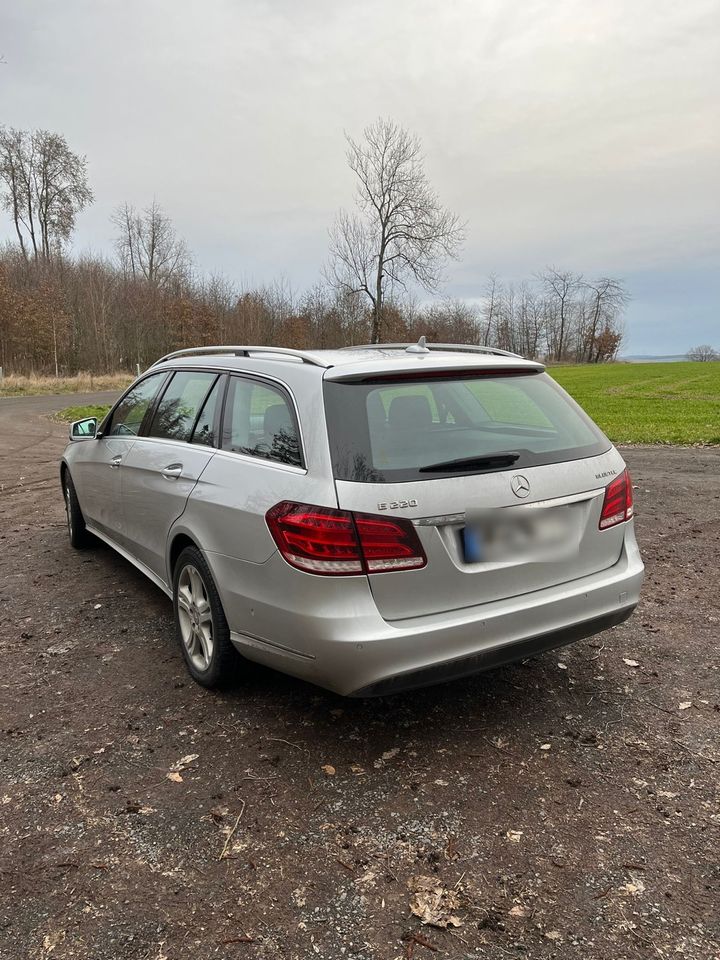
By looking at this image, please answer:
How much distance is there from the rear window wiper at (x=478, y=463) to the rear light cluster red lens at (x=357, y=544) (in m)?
0.29

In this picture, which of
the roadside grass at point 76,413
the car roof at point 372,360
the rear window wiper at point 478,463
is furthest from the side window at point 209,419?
the roadside grass at point 76,413

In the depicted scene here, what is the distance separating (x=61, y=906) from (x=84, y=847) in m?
0.27

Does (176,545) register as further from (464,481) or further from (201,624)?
(464,481)

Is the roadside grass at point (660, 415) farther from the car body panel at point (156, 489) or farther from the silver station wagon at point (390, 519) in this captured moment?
the car body panel at point (156, 489)

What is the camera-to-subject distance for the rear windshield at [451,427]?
9.18 feet

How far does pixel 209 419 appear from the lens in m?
3.77

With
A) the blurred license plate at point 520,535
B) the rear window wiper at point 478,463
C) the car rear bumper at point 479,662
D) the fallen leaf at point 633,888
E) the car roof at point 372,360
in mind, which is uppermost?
the car roof at point 372,360

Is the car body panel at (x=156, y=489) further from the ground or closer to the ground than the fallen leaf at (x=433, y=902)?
further from the ground

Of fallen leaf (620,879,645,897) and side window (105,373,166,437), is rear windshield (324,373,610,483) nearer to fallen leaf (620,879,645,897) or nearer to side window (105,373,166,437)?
fallen leaf (620,879,645,897)

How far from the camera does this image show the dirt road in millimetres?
2078

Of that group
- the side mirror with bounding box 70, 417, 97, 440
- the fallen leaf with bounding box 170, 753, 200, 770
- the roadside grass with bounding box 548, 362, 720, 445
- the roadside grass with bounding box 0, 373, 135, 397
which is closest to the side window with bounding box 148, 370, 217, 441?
the side mirror with bounding box 70, 417, 97, 440

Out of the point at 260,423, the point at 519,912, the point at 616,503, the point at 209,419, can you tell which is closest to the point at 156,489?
the point at 209,419

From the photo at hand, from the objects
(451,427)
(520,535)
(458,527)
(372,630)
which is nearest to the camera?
(372,630)

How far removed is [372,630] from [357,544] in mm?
329
